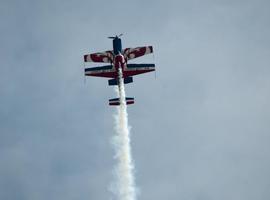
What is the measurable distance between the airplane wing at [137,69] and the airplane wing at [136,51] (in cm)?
246

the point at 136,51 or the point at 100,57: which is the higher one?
the point at 136,51

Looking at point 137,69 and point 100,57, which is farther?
point 100,57

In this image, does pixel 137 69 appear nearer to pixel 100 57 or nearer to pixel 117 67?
pixel 117 67

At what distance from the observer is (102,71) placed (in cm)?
16925

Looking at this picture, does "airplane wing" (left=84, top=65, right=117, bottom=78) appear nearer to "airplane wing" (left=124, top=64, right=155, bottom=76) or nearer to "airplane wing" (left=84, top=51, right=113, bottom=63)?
"airplane wing" (left=84, top=51, right=113, bottom=63)

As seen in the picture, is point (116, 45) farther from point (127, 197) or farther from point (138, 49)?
point (127, 197)

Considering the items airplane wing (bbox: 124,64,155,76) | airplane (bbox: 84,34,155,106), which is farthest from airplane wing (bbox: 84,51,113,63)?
airplane wing (bbox: 124,64,155,76)

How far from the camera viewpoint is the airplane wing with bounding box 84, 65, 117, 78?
169 m

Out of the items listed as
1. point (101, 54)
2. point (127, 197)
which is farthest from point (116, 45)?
point (127, 197)

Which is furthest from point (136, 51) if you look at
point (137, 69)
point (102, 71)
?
point (102, 71)

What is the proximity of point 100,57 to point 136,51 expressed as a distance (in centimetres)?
823

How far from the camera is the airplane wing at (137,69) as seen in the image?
170 m

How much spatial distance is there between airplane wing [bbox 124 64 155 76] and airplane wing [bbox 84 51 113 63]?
4.31 m

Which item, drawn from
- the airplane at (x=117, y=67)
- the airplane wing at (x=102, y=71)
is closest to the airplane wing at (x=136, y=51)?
the airplane at (x=117, y=67)
